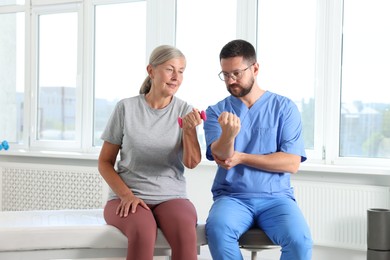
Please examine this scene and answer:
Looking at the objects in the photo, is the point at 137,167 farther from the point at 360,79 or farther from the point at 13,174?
the point at 13,174

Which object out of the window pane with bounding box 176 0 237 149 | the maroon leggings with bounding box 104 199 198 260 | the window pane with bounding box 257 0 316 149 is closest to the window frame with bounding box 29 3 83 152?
the window pane with bounding box 176 0 237 149

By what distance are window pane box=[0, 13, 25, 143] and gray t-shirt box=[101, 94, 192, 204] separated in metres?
2.81

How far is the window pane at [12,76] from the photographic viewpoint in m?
4.88

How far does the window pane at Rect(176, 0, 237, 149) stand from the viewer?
4027mm

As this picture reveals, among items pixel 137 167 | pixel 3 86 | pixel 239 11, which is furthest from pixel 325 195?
pixel 3 86

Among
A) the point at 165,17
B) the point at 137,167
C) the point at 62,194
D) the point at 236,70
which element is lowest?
the point at 62,194

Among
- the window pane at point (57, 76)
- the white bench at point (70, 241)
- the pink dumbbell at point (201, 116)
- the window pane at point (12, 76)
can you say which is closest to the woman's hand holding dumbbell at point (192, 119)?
the pink dumbbell at point (201, 116)

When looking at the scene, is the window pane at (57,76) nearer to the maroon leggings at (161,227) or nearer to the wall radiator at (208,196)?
the wall radiator at (208,196)

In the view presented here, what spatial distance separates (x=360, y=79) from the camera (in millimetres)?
3598

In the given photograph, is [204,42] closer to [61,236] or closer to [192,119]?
[192,119]

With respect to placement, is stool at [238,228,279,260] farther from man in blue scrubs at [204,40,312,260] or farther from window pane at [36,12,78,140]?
window pane at [36,12,78,140]

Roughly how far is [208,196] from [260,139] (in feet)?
5.42

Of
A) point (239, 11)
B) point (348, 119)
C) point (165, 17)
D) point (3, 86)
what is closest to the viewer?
point (348, 119)

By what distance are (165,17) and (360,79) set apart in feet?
4.81
